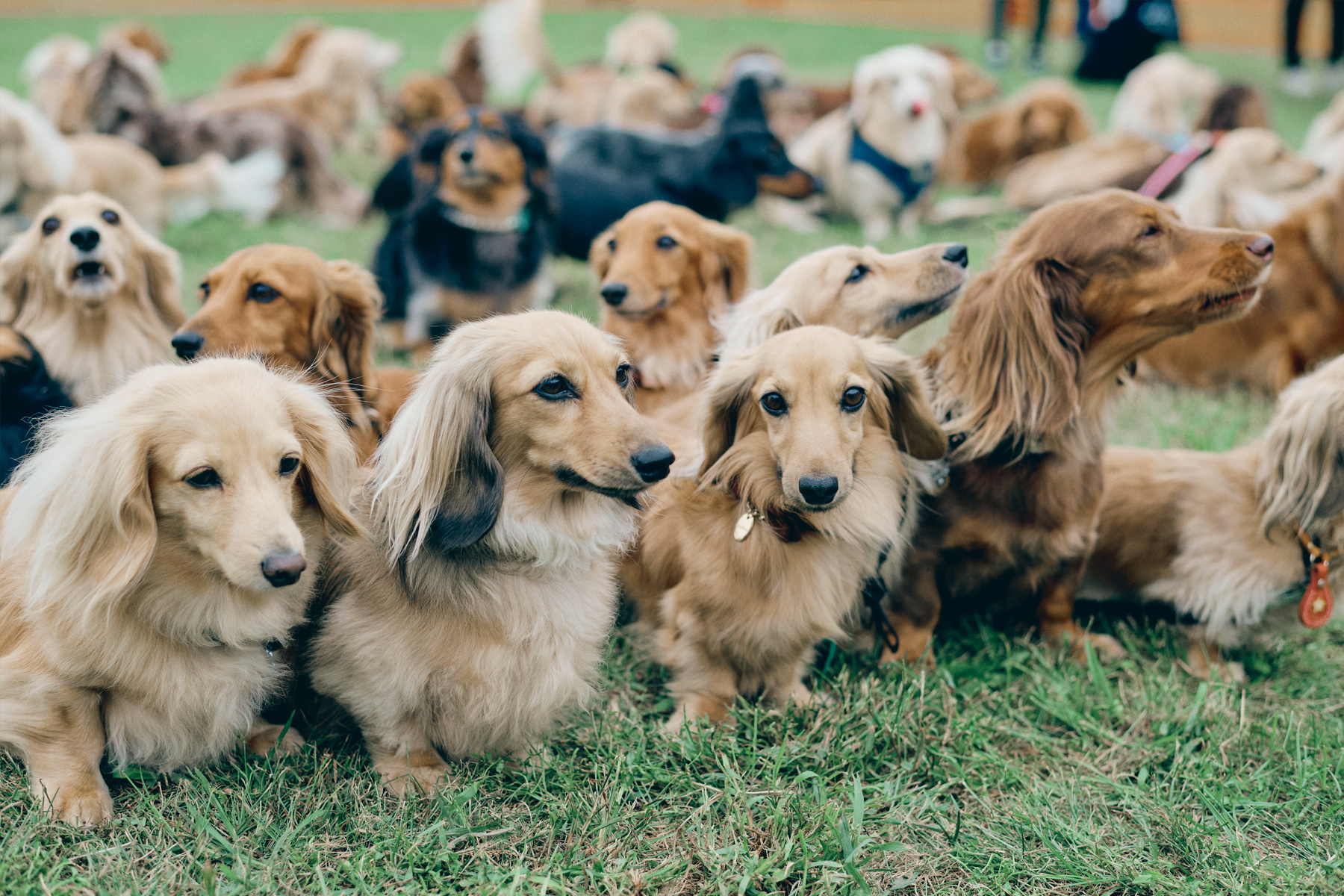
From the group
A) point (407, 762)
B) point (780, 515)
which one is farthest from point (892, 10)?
point (407, 762)

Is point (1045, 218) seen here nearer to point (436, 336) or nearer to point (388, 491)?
point (388, 491)

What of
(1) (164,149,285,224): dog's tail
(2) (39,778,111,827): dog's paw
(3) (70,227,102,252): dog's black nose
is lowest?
(2) (39,778,111,827): dog's paw

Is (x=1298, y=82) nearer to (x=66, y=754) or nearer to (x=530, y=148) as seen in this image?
(x=530, y=148)

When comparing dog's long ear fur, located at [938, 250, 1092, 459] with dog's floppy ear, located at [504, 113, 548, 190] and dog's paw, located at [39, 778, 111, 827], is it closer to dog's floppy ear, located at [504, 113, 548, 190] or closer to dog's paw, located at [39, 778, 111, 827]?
dog's paw, located at [39, 778, 111, 827]

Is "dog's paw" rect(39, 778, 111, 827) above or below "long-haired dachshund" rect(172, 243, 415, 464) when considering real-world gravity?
below

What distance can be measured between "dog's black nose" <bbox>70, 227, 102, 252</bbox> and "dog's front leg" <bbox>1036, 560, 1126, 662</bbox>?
11.3ft

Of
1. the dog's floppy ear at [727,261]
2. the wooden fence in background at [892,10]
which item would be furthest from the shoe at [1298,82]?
the dog's floppy ear at [727,261]

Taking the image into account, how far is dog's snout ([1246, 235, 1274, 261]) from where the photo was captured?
288 cm

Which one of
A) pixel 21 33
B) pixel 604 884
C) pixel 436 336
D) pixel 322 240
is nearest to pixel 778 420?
pixel 604 884

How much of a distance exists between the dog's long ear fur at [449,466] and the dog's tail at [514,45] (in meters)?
11.0

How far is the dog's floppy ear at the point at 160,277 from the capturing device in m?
3.66

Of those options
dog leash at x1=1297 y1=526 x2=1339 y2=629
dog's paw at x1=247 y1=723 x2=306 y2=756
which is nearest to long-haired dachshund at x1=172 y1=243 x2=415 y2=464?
dog's paw at x1=247 y1=723 x2=306 y2=756

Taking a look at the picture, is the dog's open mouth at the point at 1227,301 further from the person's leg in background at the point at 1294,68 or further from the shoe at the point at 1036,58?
the shoe at the point at 1036,58

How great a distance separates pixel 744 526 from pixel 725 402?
35cm
